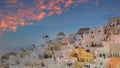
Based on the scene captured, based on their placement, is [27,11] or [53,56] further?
[27,11]

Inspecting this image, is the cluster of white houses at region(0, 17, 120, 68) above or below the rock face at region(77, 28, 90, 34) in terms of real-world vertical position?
below

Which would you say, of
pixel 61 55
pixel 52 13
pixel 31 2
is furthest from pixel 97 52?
pixel 31 2

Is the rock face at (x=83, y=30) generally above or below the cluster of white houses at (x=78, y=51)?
above

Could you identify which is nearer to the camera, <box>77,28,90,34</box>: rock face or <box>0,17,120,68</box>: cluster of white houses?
<box>0,17,120,68</box>: cluster of white houses

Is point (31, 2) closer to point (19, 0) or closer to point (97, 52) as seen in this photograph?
point (19, 0)

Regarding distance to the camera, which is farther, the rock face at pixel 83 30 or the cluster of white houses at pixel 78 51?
the rock face at pixel 83 30

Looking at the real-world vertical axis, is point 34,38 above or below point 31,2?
below

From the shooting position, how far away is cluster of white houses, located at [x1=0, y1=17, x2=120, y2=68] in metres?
4.02

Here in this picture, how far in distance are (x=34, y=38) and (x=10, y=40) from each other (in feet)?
1.13

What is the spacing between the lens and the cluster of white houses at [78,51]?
13.2 feet

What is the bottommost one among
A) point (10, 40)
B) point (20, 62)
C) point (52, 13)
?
point (20, 62)

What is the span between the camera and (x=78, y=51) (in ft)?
13.7

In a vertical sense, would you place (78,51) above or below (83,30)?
below

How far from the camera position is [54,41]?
4.33 metres
